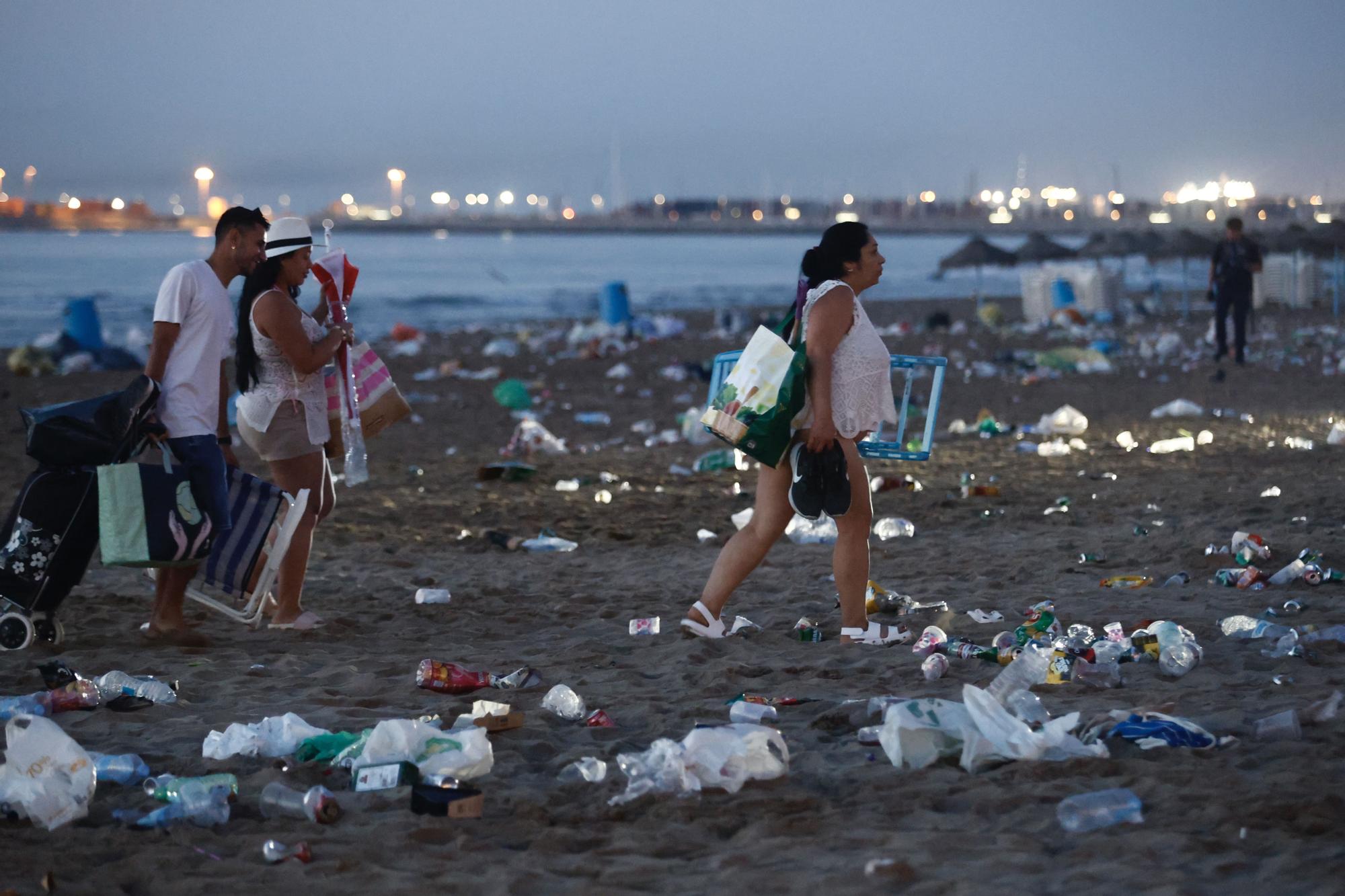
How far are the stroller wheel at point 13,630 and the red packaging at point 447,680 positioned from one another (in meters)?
1.42

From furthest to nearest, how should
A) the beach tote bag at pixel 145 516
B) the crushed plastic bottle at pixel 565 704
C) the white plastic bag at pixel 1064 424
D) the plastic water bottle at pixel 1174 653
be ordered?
the white plastic bag at pixel 1064 424, the beach tote bag at pixel 145 516, the plastic water bottle at pixel 1174 653, the crushed plastic bottle at pixel 565 704

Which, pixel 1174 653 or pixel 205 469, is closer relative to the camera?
pixel 1174 653

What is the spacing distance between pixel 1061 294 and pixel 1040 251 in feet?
20.0

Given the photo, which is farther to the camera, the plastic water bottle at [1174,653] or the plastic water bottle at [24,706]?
the plastic water bottle at [1174,653]

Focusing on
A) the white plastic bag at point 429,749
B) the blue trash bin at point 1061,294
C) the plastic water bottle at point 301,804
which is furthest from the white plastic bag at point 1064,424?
the blue trash bin at point 1061,294

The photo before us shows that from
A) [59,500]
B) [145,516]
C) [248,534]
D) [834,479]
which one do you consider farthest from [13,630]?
[834,479]

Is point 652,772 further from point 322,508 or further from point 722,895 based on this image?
point 322,508

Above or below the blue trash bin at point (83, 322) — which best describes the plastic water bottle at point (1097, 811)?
below

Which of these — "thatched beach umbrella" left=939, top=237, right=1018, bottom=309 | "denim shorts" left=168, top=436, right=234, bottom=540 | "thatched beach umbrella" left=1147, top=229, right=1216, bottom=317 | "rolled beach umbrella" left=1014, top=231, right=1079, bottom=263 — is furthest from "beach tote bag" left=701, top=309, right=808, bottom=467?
"rolled beach umbrella" left=1014, top=231, right=1079, bottom=263

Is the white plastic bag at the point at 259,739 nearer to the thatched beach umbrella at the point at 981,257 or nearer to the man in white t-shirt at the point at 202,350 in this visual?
the man in white t-shirt at the point at 202,350

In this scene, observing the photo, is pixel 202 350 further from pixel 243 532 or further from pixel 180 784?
pixel 180 784

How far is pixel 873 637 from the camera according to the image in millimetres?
4242

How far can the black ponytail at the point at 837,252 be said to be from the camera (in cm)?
404

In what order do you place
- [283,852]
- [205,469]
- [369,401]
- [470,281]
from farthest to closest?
[470,281] < [369,401] < [205,469] < [283,852]
